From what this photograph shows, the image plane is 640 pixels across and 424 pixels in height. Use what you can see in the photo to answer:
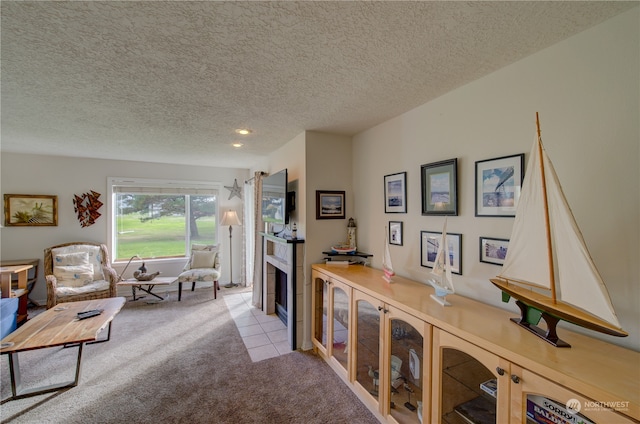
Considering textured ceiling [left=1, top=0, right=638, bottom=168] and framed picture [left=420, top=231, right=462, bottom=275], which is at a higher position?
textured ceiling [left=1, top=0, right=638, bottom=168]

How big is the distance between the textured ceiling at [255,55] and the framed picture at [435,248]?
106 centimetres

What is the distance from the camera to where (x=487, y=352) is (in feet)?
3.89

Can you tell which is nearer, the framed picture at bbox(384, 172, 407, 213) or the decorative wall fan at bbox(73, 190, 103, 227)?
the framed picture at bbox(384, 172, 407, 213)

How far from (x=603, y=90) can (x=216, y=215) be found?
17.7 ft

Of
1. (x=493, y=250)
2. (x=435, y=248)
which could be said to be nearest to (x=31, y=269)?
(x=435, y=248)

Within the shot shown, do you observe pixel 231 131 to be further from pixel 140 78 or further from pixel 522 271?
pixel 522 271

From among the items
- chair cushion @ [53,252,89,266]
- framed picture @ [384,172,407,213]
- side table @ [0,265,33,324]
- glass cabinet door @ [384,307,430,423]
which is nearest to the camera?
glass cabinet door @ [384,307,430,423]

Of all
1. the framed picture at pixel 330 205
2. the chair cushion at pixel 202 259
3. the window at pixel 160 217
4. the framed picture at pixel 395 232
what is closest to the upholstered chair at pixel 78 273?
the window at pixel 160 217

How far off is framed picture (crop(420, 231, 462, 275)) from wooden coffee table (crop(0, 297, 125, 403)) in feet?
8.95

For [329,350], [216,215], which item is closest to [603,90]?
[329,350]

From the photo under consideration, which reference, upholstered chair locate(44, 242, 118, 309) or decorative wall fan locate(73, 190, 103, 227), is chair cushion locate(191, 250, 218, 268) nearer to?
upholstered chair locate(44, 242, 118, 309)

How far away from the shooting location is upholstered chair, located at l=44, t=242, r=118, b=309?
3564mm

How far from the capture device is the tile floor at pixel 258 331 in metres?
2.82

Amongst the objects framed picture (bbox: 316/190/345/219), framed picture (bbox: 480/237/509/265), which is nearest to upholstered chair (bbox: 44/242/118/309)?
framed picture (bbox: 316/190/345/219)
